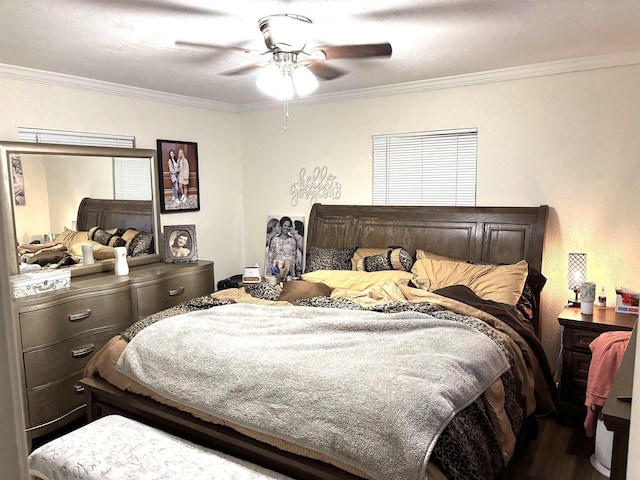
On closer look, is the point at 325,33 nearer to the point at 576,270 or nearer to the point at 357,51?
the point at 357,51

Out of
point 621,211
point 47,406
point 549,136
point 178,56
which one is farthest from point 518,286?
point 47,406

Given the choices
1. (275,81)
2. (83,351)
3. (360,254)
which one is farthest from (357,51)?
(83,351)

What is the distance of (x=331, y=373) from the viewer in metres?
2.10

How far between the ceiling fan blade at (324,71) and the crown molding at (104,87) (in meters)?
1.56

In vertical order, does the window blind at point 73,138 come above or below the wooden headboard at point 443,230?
above

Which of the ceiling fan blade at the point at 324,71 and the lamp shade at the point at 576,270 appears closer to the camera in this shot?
the ceiling fan blade at the point at 324,71

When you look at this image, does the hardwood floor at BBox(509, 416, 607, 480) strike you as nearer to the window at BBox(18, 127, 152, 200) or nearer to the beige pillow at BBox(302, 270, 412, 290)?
the beige pillow at BBox(302, 270, 412, 290)

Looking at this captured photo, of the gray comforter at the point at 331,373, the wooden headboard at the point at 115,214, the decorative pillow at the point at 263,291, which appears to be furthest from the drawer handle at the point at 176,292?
the gray comforter at the point at 331,373

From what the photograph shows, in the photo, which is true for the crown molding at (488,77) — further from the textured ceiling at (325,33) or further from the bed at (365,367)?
the bed at (365,367)

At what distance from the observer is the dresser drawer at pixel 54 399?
10.0ft

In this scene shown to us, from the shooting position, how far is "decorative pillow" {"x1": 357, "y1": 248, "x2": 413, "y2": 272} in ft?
12.7

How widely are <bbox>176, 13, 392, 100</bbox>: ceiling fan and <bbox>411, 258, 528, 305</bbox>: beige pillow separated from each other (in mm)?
1645

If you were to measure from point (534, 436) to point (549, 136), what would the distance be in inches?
82.5

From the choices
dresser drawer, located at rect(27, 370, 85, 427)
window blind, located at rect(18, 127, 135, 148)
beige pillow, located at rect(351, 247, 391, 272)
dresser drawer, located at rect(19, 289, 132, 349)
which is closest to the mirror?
window blind, located at rect(18, 127, 135, 148)
